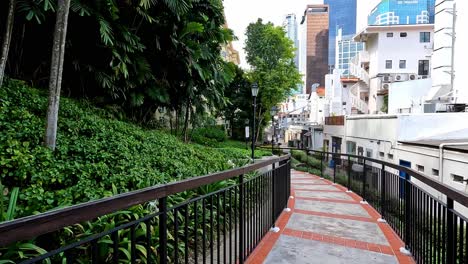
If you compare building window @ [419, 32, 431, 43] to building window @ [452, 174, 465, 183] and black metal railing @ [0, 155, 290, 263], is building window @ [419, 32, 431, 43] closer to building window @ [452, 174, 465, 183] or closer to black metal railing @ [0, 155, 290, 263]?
building window @ [452, 174, 465, 183]

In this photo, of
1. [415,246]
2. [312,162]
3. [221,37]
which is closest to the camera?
[415,246]

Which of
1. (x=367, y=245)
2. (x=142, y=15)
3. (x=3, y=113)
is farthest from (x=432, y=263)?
(x=142, y=15)

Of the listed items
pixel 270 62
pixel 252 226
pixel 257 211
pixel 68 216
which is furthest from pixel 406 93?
pixel 68 216

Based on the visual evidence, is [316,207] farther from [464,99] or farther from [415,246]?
[464,99]

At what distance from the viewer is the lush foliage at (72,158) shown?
10.9 ft

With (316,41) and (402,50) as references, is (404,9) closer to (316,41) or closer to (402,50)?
(402,50)

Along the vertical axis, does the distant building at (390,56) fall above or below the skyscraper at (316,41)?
below

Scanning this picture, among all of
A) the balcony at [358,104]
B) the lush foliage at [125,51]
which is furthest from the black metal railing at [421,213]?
the balcony at [358,104]

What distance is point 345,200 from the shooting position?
6449 mm

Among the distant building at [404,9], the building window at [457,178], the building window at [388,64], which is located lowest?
the building window at [457,178]

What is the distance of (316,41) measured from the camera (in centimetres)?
11175

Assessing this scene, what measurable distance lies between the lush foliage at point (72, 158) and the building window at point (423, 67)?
23.1 metres

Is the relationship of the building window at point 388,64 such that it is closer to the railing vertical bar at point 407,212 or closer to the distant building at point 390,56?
the distant building at point 390,56

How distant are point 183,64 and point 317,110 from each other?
3665 centimetres
